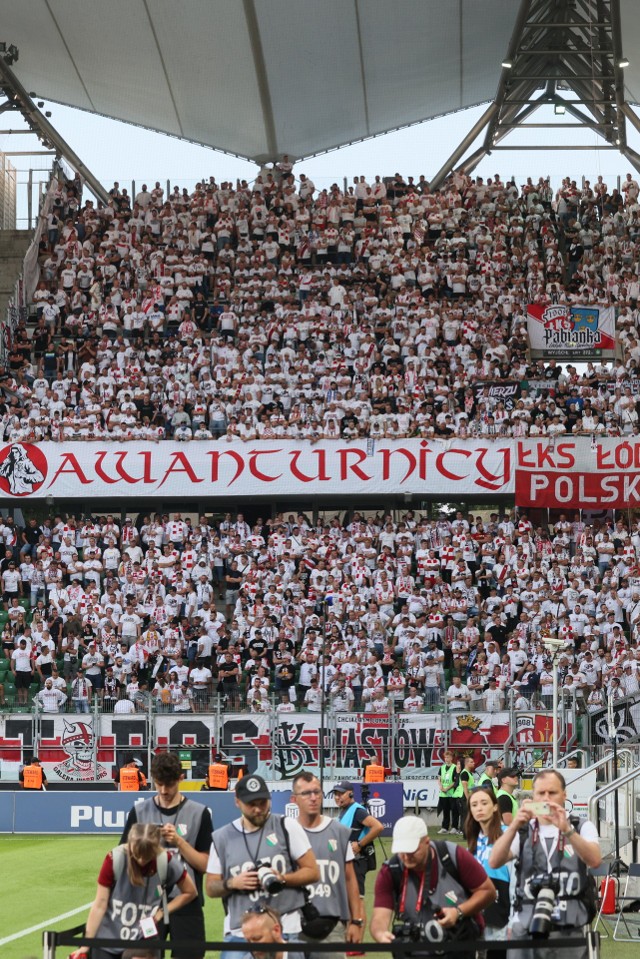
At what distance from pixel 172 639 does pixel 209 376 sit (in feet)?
28.3

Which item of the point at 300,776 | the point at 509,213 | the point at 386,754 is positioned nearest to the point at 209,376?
the point at 509,213

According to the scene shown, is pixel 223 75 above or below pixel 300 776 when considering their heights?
above

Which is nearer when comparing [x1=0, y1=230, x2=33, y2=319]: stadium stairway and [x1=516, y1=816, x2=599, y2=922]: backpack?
[x1=516, y1=816, x2=599, y2=922]: backpack

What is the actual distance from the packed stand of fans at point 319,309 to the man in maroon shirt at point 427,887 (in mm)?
27090

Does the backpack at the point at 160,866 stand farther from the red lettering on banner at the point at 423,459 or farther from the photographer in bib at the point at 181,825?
the red lettering on banner at the point at 423,459

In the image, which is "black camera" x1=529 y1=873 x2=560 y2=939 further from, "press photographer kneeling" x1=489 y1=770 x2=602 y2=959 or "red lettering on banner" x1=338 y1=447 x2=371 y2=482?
"red lettering on banner" x1=338 y1=447 x2=371 y2=482

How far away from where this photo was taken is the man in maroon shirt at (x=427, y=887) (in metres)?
7.75

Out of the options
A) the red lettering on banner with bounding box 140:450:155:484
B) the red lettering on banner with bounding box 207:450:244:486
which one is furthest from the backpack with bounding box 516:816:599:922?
the red lettering on banner with bounding box 140:450:155:484

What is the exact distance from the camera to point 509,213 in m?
41.2

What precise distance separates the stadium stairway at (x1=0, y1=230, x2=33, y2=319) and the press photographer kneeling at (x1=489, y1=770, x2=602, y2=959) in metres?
34.8

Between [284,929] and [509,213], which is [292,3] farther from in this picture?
[284,929]

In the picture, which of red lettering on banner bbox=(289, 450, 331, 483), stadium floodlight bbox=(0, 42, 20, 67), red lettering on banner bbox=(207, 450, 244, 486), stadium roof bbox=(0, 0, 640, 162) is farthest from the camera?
stadium floodlight bbox=(0, 42, 20, 67)

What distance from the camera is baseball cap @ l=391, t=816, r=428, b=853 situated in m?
7.70

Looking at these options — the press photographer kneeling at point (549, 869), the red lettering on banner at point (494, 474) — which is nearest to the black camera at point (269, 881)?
the press photographer kneeling at point (549, 869)
